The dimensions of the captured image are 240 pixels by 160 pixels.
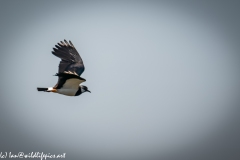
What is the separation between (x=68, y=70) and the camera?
954 inches

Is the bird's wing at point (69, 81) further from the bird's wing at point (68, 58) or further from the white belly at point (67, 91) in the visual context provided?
the bird's wing at point (68, 58)

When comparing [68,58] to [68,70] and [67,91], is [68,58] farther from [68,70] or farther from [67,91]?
[67,91]

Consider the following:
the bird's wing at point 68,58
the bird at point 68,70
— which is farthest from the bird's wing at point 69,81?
the bird's wing at point 68,58

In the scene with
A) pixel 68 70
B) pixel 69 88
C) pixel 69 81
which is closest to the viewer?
pixel 69 81

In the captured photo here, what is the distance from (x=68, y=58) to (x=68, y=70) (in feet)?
2.72

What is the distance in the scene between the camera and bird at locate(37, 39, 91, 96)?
75.2 feet

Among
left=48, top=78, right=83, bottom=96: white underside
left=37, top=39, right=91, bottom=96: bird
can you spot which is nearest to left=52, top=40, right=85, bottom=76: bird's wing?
left=37, top=39, right=91, bottom=96: bird

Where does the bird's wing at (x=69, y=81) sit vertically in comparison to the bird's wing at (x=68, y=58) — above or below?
below

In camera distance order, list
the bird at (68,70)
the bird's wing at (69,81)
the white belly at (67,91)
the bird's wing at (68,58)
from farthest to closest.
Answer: the bird's wing at (68,58) < the white belly at (67,91) < the bird at (68,70) < the bird's wing at (69,81)

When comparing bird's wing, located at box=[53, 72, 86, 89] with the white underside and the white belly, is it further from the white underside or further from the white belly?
the white belly

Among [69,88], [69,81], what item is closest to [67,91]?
[69,88]

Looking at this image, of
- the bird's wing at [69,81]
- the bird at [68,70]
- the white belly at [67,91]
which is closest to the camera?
the bird's wing at [69,81]

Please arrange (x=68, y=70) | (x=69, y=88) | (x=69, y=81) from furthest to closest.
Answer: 1. (x=68, y=70)
2. (x=69, y=88)
3. (x=69, y=81)

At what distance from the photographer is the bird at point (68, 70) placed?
22.9 metres
